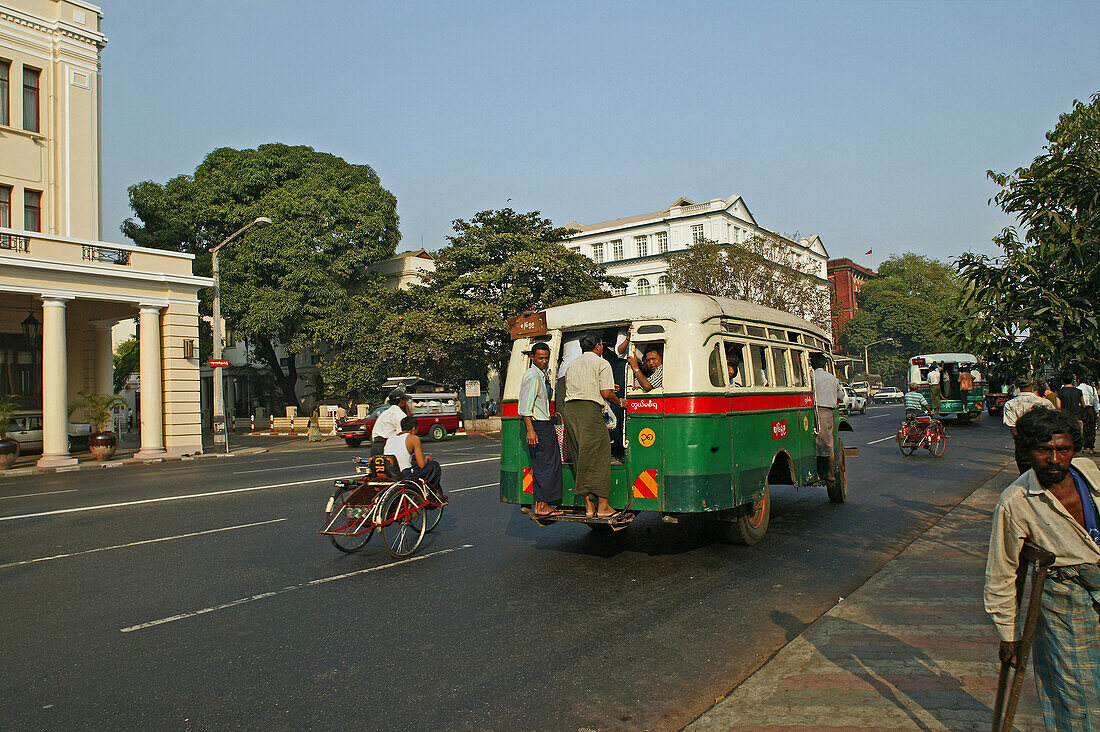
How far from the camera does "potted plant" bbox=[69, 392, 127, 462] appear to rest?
79.8 ft

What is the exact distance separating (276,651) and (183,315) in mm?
24608

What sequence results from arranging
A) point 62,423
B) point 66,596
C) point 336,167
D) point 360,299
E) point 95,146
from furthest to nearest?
point 336,167 < point 360,299 < point 95,146 < point 62,423 < point 66,596

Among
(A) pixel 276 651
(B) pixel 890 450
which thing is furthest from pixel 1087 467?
(B) pixel 890 450

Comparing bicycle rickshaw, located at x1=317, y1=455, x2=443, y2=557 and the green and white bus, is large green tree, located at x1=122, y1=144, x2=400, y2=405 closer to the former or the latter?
bicycle rickshaw, located at x1=317, y1=455, x2=443, y2=557

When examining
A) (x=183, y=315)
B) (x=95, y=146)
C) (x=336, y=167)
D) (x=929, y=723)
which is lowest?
(x=929, y=723)

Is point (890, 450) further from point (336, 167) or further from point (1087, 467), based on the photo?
point (336, 167)

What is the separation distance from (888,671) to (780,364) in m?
5.17

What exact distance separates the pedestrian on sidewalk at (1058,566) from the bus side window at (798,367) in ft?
21.9

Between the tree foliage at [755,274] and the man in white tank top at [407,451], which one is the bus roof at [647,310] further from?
the tree foliage at [755,274]

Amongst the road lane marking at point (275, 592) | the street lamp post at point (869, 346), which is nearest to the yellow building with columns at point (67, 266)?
the road lane marking at point (275, 592)

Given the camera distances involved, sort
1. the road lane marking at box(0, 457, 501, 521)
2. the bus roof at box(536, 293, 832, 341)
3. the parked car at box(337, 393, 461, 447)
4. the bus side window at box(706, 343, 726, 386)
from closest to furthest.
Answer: the bus side window at box(706, 343, 726, 386) → the bus roof at box(536, 293, 832, 341) → the road lane marking at box(0, 457, 501, 521) → the parked car at box(337, 393, 461, 447)

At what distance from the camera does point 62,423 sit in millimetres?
23547

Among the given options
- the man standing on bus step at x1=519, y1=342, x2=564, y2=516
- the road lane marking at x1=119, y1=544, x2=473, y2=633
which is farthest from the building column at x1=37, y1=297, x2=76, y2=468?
the man standing on bus step at x1=519, y1=342, x2=564, y2=516

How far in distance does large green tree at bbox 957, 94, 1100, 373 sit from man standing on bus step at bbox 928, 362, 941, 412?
27.4 m
